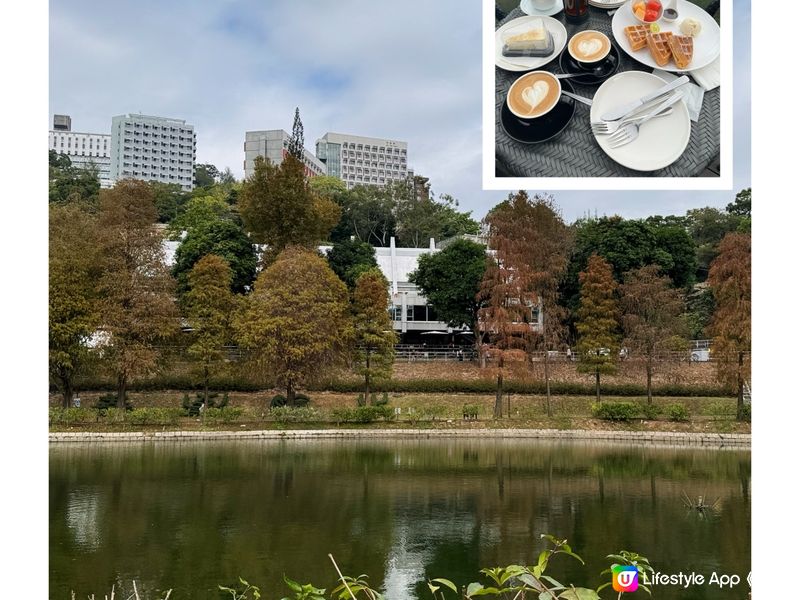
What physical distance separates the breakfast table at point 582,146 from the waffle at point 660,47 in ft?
0.19

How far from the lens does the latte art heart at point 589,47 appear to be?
313 centimetres

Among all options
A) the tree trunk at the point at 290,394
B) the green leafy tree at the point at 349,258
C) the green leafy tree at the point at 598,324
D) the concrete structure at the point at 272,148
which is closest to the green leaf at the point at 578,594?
the tree trunk at the point at 290,394

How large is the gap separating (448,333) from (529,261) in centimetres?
941

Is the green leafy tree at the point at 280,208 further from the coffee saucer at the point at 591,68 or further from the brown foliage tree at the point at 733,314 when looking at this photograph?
the coffee saucer at the point at 591,68

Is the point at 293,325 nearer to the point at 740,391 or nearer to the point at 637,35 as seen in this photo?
the point at 740,391

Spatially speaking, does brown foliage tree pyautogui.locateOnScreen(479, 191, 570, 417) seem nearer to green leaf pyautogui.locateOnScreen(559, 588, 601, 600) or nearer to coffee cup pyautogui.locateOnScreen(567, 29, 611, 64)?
coffee cup pyautogui.locateOnScreen(567, 29, 611, 64)

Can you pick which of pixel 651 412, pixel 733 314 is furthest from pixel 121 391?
pixel 733 314

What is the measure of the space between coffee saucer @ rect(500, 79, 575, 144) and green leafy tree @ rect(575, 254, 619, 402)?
1714cm

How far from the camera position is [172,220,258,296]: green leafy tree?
2497cm

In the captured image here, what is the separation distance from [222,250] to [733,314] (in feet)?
51.2

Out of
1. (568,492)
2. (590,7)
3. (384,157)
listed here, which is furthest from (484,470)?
(384,157)

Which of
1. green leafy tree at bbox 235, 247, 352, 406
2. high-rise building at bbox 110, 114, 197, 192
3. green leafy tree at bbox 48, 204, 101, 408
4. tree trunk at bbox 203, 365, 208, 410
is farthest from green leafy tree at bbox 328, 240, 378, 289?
high-rise building at bbox 110, 114, 197, 192

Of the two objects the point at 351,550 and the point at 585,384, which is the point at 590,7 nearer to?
the point at 351,550

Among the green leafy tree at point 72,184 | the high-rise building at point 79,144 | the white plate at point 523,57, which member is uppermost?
the high-rise building at point 79,144
